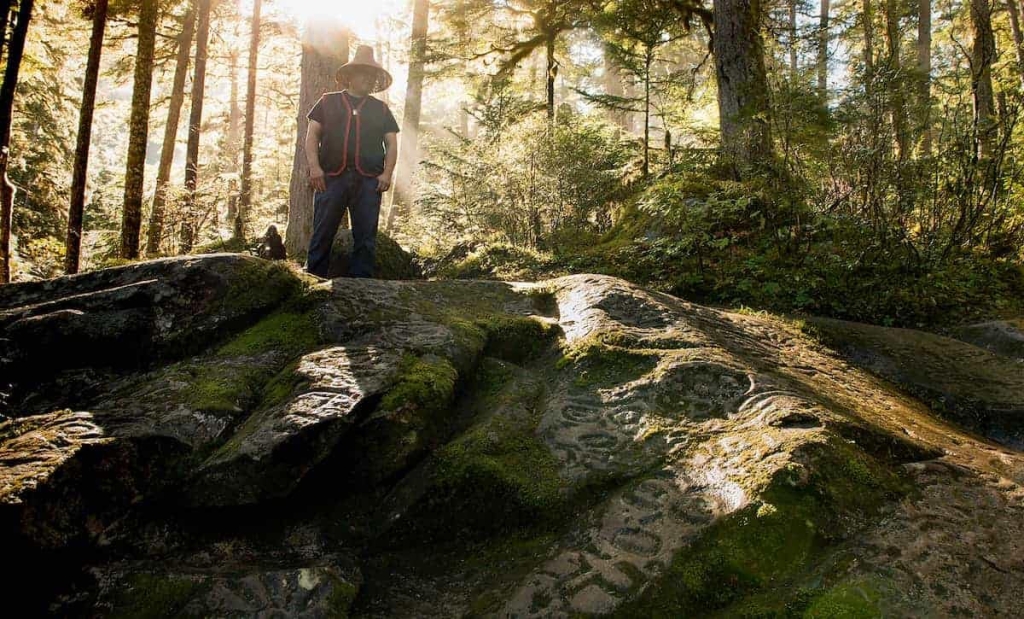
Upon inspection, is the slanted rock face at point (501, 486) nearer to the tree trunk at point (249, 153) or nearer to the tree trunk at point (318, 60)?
the tree trunk at point (318, 60)

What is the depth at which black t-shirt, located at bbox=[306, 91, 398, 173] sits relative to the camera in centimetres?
569

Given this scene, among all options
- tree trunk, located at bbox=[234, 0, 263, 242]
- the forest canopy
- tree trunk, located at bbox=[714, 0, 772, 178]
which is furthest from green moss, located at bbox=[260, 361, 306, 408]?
tree trunk, located at bbox=[234, 0, 263, 242]

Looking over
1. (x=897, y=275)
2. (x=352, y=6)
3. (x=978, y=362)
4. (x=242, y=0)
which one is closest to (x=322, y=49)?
(x=352, y=6)

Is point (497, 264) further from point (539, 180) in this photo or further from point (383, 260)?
point (539, 180)

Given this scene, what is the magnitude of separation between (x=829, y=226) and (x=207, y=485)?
21.4ft

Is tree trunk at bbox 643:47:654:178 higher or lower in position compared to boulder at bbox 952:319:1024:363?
higher

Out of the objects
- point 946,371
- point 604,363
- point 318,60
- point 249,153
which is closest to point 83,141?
point 318,60

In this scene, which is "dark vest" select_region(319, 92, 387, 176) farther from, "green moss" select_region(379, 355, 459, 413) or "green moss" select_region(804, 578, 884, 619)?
"green moss" select_region(804, 578, 884, 619)

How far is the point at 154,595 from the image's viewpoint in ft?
8.22

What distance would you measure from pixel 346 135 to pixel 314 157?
14.6 inches

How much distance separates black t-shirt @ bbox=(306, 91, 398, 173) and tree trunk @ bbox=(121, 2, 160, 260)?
4.99 metres

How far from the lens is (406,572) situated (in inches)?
113

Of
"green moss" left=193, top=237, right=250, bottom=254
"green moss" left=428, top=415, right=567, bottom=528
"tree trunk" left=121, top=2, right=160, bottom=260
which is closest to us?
"green moss" left=428, top=415, right=567, bottom=528

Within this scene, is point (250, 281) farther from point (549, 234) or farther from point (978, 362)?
point (549, 234)
